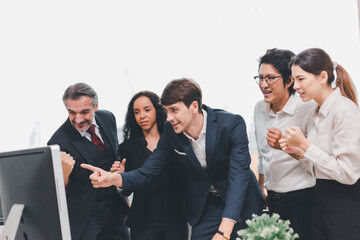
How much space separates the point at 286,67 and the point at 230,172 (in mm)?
648

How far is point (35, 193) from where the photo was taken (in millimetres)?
1223

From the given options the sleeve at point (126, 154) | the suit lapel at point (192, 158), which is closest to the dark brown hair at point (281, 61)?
the suit lapel at point (192, 158)

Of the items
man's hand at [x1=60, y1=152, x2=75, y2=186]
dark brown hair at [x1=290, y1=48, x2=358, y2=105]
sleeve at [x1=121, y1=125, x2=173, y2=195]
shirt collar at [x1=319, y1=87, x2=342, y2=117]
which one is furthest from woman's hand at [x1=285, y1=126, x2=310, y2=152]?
man's hand at [x1=60, y1=152, x2=75, y2=186]

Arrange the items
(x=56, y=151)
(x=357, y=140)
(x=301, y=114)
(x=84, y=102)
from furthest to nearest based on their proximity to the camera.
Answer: (x=84, y=102), (x=301, y=114), (x=357, y=140), (x=56, y=151)

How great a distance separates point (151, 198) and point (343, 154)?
43.7 inches

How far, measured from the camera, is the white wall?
2.71 meters

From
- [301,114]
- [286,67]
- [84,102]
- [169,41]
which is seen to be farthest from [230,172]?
[169,41]

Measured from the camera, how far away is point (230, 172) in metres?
1.78

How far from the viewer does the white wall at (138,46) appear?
8.88ft

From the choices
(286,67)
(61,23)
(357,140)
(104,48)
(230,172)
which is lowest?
(230,172)

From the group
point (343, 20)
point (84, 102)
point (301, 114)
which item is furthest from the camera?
point (343, 20)

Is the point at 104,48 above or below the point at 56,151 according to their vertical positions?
above

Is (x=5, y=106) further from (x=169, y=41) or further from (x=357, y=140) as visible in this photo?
(x=357, y=140)

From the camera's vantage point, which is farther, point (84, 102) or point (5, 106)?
point (5, 106)
